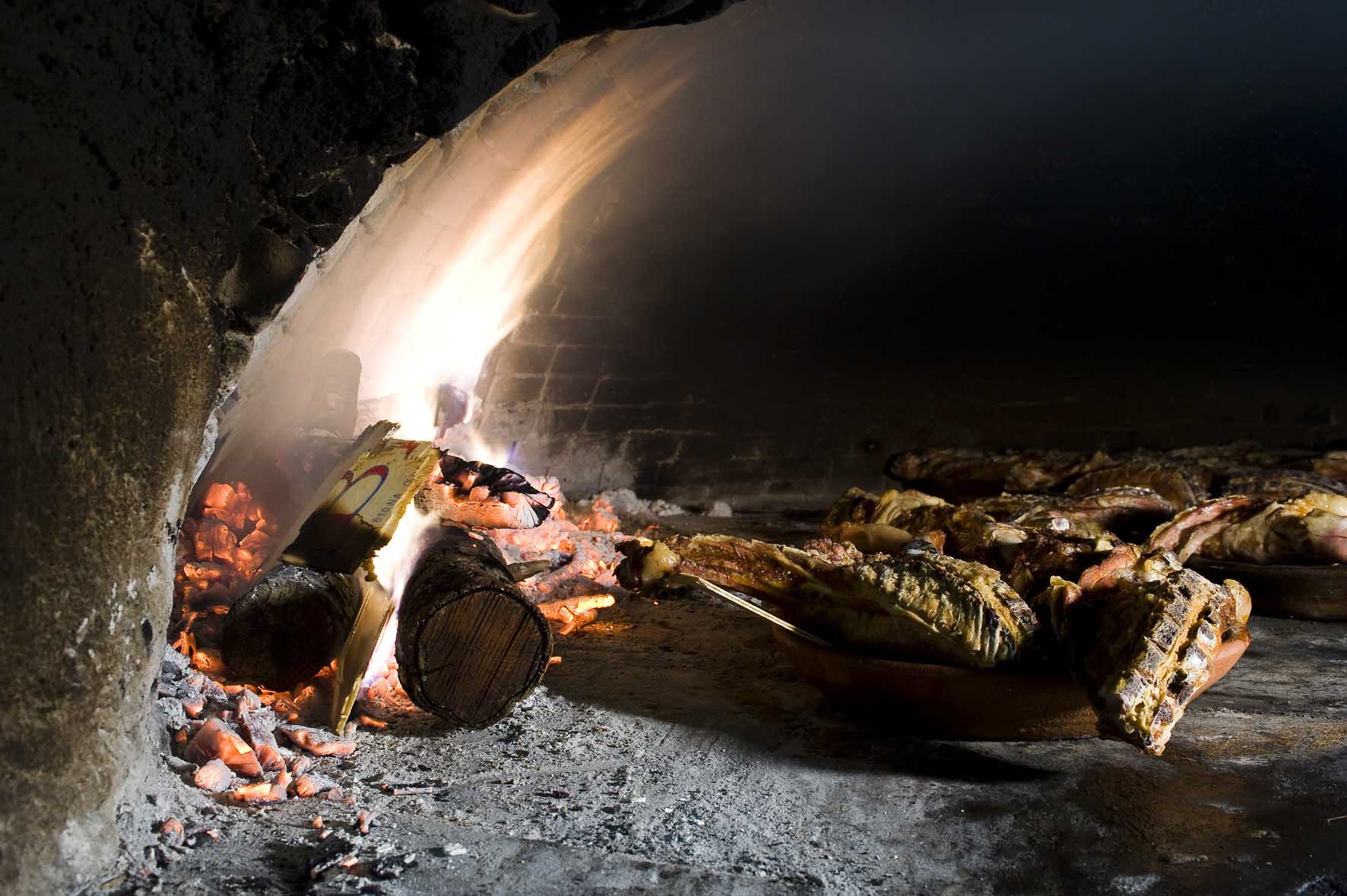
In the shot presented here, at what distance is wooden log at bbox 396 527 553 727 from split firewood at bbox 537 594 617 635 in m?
→ 1.16

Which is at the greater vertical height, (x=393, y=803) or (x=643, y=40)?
(x=643, y=40)

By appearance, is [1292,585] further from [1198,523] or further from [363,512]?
[363,512]

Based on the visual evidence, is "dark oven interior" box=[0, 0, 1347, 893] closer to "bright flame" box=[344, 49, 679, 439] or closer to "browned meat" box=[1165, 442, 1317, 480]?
"bright flame" box=[344, 49, 679, 439]

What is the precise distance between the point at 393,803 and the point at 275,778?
31 cm

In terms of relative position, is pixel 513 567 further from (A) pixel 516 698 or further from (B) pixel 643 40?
(B) pixel 643 40

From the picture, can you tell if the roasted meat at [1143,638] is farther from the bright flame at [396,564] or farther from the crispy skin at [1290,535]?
the bright flame at [396,564]

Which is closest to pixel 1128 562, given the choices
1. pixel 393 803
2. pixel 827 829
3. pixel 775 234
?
pixel 827 829

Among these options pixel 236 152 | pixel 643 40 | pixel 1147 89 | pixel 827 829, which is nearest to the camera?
pixel 236 152

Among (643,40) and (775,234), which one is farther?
(775,234)

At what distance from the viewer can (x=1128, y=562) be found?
2.86 meters

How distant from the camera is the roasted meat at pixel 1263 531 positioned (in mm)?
3721

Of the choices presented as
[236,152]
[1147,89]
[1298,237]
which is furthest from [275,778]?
[1298,237]

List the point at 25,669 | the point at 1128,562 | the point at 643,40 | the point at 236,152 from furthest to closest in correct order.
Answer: the point at 643,40 < the point at 1128,562 < the point at 236,152 < the point at 25,669

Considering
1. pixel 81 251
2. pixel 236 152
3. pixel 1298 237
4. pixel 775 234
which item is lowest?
pixel 1298 237
